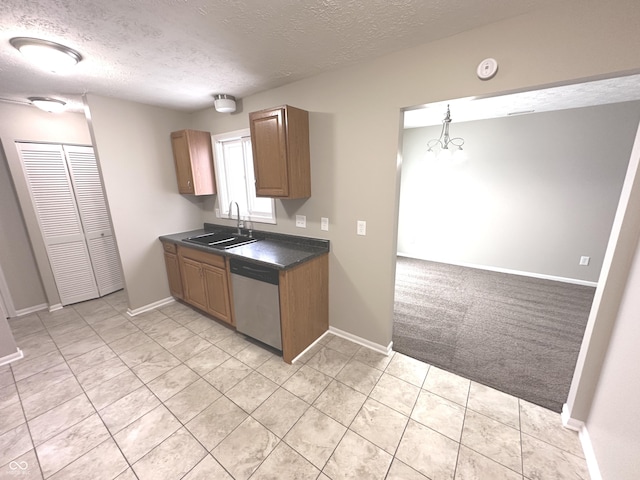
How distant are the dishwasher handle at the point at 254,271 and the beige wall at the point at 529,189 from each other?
12.8ft

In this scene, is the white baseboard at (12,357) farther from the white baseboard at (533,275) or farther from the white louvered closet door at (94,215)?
the white baseboard at (533,275)

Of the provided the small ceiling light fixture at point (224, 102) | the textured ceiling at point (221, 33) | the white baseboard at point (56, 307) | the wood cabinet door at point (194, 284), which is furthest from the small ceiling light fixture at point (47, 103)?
the white baseboard at point (56, 307)

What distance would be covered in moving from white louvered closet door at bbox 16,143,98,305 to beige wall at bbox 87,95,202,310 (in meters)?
1.02

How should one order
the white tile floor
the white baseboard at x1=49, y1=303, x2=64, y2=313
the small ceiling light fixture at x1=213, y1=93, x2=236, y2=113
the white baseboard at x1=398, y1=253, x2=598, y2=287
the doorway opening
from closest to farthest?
the white tile floor, the doorway opening, the small ceiling light fixture at x1=213, y1=93, x2=236, y2=113, the white baseboard at x1=49, y1=303, x2=64, y2=313, the white baseboard at x1=398, y1=253, x2=598, y2=287

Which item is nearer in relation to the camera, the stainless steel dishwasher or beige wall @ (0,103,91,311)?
the stainless steel dishwasher

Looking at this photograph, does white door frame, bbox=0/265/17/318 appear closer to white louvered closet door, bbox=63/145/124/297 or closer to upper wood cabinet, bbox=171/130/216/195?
white louvered closet door, bbox=63/145/124/297

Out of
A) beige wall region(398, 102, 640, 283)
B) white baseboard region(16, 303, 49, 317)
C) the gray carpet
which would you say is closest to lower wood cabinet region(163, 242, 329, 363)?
the gray carpet

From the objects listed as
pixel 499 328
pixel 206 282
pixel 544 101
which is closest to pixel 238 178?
pixel 206 282

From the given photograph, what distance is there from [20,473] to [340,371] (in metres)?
2.04

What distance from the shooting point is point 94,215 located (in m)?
3.48

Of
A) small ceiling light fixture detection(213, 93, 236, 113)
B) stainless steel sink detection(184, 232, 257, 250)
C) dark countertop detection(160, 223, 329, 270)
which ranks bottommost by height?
stainless steel sink detection(184, 232, 257, 250)

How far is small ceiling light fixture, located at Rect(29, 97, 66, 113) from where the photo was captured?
2.65 meters

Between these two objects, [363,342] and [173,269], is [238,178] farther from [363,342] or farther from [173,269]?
[363,342]

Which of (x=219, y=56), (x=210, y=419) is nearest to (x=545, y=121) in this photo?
(x=219, y=56)
